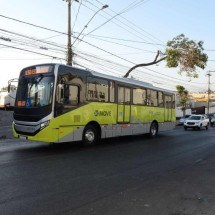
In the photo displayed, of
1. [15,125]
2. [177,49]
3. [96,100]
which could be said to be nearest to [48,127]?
[15,125]

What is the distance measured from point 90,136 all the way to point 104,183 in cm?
762

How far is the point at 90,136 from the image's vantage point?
1606 cm

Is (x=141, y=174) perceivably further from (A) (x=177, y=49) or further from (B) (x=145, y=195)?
(A) (x=177, y=49)

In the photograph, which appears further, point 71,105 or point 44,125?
point 71,105

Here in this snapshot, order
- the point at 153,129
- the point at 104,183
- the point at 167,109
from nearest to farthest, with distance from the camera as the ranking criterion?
the point at 104,183
the point at 153,129
the point at 167,109

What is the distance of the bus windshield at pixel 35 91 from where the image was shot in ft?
46.0

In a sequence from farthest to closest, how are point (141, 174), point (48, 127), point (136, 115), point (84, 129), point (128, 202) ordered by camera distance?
1. point (136, 115)
2. point (84, 129)
3. point (48, 127)
4. point (141, 174)
5. point (128, 202)

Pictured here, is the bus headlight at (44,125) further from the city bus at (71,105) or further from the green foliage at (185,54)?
the green foliage at (185,54)

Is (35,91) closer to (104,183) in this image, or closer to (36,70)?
(36,70)

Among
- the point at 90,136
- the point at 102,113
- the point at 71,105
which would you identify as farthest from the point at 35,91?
the point at 102,113

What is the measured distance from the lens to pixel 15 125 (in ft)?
48.1

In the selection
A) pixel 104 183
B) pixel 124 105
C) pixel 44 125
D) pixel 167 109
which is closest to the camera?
pixel 104 183

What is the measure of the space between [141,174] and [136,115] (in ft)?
33.6

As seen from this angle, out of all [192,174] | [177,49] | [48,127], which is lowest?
[192,174]
